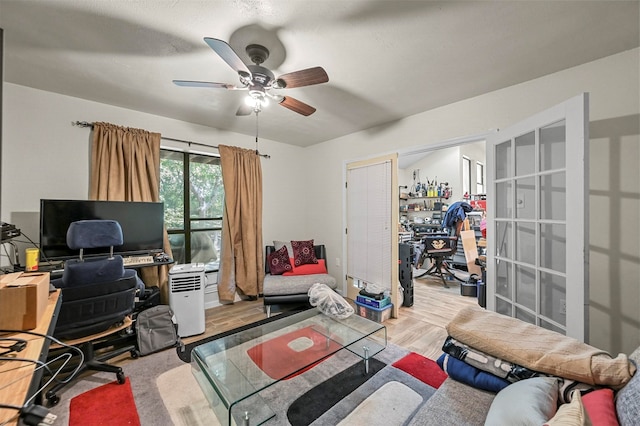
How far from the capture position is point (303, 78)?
1.75m

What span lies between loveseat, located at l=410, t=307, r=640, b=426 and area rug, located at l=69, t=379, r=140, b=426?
1.78 m

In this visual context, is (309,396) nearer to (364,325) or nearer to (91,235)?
(364,325)

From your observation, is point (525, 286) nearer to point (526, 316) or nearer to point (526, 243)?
point (526, 316)

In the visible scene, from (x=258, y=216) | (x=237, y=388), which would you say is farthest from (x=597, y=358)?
(x=258, y=216)

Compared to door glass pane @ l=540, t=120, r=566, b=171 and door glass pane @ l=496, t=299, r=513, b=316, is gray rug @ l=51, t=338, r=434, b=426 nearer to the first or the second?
door glass pane @ l=496, t=299, r=513, b=316

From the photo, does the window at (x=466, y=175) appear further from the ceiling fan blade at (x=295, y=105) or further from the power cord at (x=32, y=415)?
the power cord at (x=32, y=415)

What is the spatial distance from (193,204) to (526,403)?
12.1ft

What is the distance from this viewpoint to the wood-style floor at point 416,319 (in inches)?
99.6

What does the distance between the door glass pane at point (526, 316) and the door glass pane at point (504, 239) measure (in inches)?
17.0

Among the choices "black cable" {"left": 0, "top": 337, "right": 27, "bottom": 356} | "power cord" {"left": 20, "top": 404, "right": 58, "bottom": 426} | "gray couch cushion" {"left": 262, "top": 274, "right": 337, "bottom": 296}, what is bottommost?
"gray couch cushion" {"left": 262, "top": 274, "right": 337, "bottom": 296}

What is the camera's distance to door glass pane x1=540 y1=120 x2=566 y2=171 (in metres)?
1.70

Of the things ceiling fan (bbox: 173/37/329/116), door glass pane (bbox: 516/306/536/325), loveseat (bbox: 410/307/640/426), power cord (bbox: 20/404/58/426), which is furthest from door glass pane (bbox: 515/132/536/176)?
power cord (bbox: 20/404/58/426)

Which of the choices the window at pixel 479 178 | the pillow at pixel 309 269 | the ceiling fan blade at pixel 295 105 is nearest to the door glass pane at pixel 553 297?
the ceiling fan blade at pixel 295 105

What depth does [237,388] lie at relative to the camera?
4.95ft
